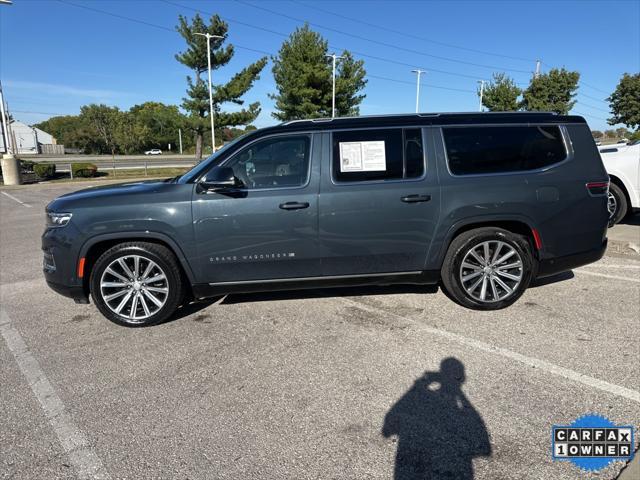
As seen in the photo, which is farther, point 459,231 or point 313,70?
point 313,70

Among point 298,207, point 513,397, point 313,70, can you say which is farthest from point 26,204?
point 313,70

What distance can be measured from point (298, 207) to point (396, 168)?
978 millimetres

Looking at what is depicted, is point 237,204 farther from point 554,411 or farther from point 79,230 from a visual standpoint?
point 554,411

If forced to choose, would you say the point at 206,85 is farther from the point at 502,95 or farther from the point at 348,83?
the point at 502,95

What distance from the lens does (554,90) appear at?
33.8 m

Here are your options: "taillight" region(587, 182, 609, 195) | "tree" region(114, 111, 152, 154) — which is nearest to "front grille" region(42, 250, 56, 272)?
"taillight" region(587, 182, 609, 195)

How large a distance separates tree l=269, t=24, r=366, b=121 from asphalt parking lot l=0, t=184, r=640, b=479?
29137 millimetres

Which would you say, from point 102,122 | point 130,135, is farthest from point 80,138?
point 130,135

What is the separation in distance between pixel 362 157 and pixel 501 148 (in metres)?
1.36

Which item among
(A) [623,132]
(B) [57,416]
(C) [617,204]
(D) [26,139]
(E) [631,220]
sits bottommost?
(B) [57,416]

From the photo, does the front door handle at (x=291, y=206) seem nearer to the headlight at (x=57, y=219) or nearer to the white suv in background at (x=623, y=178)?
the headlight at (x=57, y=219)

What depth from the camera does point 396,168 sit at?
3.88 meters

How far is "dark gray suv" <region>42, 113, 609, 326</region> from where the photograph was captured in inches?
146

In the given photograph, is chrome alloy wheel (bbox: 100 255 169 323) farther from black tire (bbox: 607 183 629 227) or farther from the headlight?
black tire (bbox: 607 183 629 227)
